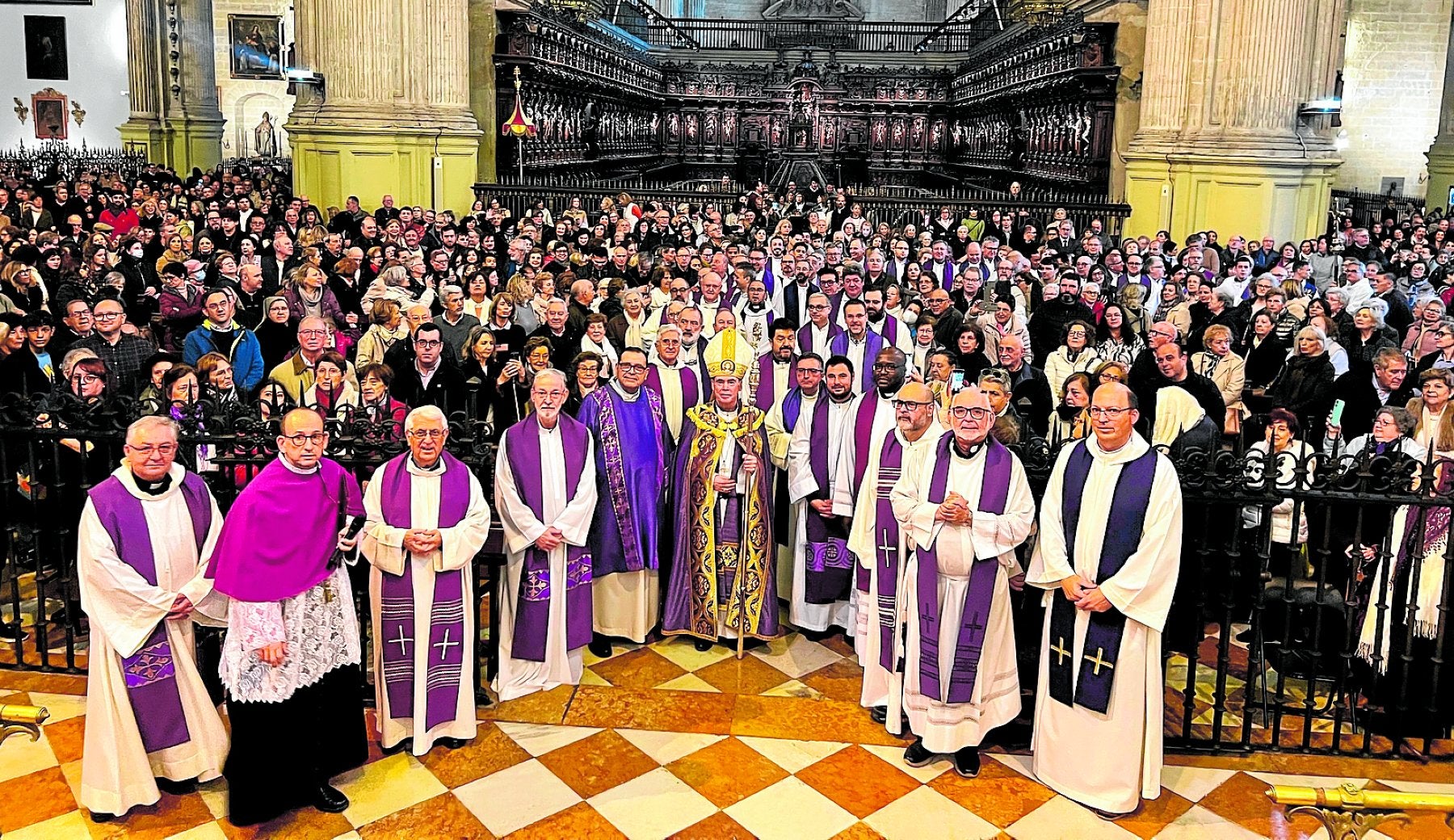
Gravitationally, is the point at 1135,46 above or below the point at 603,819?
above

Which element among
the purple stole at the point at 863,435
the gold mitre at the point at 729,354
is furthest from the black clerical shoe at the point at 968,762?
the gold mitre at the point at 729,354

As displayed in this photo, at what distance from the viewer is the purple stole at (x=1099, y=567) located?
463 centimetres

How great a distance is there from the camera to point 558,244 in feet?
40.1

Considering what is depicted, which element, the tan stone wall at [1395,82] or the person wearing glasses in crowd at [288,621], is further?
the tan stone wall at [1395,82]

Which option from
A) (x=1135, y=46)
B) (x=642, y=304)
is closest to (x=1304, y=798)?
(x=642, y=304)

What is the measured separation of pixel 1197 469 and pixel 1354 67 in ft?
88.9

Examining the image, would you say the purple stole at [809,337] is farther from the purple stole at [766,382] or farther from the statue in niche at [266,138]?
the statue in niche at [266,138]

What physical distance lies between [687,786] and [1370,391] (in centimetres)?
541

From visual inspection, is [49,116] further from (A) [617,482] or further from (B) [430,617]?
(B) [430,617]

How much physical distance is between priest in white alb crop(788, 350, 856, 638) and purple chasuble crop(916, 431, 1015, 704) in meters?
1.30

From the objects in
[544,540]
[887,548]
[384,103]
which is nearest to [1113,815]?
[887,548]

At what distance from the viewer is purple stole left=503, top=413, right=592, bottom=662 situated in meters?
5.58

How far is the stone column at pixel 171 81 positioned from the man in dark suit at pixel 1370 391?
1116 inches

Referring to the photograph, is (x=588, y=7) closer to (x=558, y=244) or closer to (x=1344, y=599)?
(x=558, y=244)
